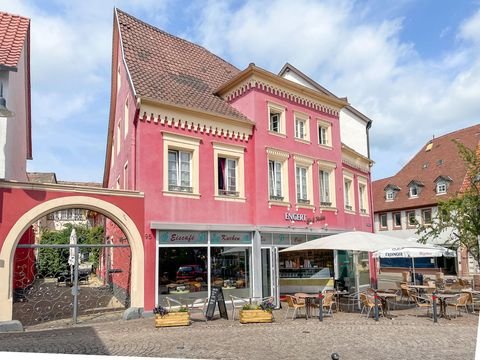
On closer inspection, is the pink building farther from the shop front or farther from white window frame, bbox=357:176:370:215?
white window frame, bbox=357:176:370:215

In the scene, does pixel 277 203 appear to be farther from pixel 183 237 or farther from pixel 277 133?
pixel 183 237

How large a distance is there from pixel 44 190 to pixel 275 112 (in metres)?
9.77

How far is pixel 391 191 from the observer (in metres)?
40.8

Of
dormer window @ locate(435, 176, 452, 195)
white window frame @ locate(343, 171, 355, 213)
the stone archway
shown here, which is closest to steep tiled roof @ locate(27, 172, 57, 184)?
white window frame @ locate(343, 171, 355, 213)

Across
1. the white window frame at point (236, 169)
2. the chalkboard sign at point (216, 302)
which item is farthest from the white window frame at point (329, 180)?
the chalkboard sign at point (216, 302)

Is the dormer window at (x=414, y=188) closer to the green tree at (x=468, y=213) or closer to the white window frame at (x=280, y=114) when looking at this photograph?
the green tree at (x=468, y=213)

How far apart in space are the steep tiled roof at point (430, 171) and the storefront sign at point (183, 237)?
2518cm

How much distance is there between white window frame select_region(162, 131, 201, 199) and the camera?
14883 millimetres

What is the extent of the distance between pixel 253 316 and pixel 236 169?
641cm

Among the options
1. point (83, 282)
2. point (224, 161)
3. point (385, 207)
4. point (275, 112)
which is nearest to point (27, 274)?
point (224, 161)

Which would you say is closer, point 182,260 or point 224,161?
point 182,260

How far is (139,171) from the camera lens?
14305mm

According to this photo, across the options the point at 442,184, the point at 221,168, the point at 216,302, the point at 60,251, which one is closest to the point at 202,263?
the point at 216,302

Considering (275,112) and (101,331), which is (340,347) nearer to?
(101,331)
